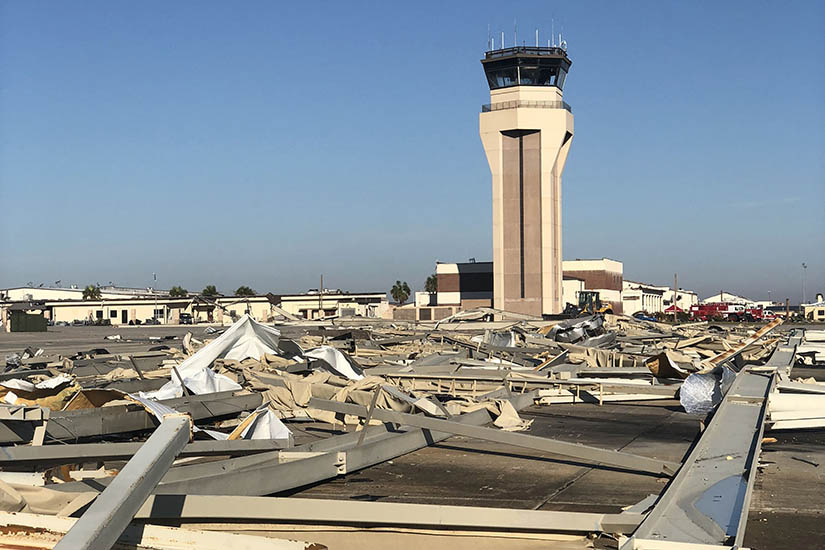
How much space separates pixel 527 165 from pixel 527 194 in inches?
108

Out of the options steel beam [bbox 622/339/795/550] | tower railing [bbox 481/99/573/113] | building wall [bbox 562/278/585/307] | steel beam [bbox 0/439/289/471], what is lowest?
building wall [bbox 562/278/585/307]

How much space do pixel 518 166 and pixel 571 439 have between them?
72.1m

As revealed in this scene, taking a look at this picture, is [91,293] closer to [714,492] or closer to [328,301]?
[328,301]

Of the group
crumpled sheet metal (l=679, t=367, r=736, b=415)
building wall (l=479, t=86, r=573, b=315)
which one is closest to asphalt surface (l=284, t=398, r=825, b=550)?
crumpled sheet metal (l=679, t=367, r=736, b=415)

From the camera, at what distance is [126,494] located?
389cm

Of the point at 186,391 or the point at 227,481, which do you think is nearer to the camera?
the point at 227,481

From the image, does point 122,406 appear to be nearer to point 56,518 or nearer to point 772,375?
point 56,518

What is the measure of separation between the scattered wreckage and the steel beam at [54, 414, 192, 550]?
0.01 meters

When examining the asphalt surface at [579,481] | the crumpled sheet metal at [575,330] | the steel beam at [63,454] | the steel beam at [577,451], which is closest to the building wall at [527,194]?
the crumpled sheet metal at [575,330]

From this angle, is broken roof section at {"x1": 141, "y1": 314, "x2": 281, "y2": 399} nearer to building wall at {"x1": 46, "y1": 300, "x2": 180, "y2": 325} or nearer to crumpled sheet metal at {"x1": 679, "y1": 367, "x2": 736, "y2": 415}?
crumpled sheet metal at {"x1": 679, "y1": 367, "x2": 736, "y2": 415}

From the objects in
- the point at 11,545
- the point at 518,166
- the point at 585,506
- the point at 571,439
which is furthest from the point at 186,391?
the point at 518,166

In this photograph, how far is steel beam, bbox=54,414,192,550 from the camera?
138 inches

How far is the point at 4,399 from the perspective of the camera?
1067 cm

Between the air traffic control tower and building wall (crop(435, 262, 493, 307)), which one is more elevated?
the air traffic control tower
